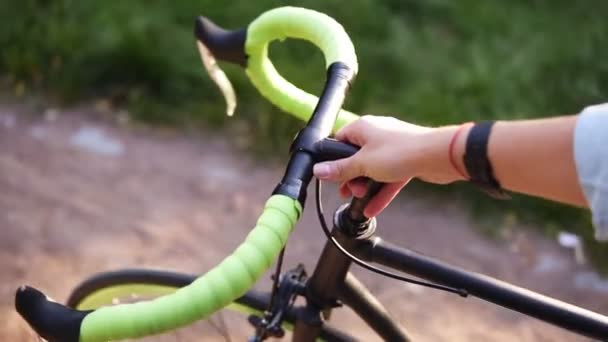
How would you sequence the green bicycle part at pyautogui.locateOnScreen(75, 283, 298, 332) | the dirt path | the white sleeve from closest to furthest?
1. the white sleeve
2. the green bicycle part at pyautogui.locateOnScreen(75, 283, 298, 332)
3. the dirt path

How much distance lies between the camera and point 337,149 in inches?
35.2

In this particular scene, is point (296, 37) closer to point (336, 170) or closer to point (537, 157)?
point (336, 170)

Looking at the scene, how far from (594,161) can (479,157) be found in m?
0.12

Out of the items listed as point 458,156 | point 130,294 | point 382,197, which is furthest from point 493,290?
point 130,294

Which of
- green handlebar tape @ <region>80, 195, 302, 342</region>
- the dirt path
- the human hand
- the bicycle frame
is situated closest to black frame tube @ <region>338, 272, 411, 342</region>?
the bicycle frame

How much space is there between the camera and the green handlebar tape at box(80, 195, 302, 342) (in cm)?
72

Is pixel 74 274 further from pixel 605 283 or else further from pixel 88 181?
pixel 605 283

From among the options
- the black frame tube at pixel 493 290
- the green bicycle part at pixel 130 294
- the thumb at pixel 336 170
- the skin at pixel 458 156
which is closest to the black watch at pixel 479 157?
the skin at pixel 458 156

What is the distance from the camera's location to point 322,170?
2.88 feet

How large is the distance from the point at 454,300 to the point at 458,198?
48cm

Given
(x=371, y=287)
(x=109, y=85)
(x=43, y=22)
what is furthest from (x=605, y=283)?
(x=43, y=22)

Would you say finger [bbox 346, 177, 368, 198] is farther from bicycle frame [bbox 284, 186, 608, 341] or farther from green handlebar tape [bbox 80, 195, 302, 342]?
green handlebar tape [bbox 80, 195, 302, 342]

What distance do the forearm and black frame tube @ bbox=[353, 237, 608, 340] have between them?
28 centimetres

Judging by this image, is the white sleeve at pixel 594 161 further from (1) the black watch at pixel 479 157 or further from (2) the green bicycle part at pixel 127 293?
(2) the green bicycle part at pixel 127 293
